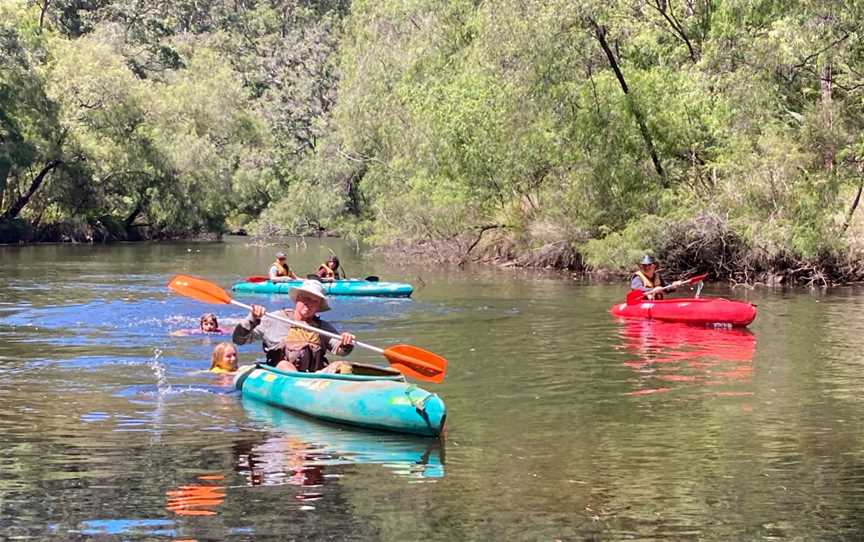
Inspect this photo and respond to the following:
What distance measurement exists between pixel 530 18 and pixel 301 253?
63.9 ft

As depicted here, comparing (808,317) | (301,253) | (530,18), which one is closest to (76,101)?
(301,253)

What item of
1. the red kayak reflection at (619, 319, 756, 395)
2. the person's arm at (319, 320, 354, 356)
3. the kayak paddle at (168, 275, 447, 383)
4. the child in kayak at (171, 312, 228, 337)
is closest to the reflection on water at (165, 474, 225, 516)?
the person's arm at (319, 320, 354, 356)

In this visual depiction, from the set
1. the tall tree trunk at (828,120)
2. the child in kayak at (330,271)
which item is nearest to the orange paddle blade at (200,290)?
the child in kayak at (330,271)

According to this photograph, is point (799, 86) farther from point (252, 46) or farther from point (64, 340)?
point (252, 46)

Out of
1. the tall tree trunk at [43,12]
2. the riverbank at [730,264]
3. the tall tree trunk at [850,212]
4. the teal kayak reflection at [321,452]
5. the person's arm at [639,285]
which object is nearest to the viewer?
the teal kayak reflection at [321,452]

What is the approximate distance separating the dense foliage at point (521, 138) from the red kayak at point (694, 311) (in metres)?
4.46

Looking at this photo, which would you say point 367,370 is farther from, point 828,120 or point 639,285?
point 828,120

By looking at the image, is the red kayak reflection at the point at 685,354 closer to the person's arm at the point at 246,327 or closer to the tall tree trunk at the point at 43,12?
the person's arm at the point at 246,327

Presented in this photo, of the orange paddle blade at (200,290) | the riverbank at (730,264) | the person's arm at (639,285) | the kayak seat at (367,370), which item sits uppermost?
the riverbank at (730,264)

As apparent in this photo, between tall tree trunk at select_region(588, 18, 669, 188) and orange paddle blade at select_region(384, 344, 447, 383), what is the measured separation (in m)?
20.0

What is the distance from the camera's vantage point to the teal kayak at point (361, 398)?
36.0 ft

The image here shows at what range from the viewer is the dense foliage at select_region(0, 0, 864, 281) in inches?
1032

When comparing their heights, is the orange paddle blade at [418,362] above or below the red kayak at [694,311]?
below

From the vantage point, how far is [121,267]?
1410 inches
